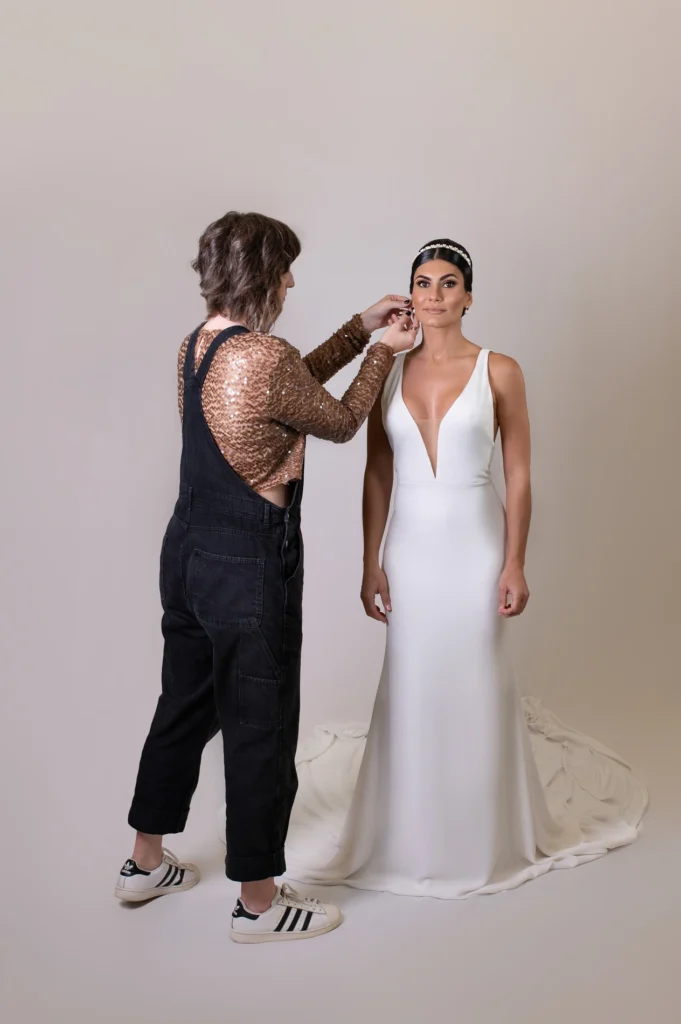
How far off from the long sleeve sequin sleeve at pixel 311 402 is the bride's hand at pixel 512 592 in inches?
27.4

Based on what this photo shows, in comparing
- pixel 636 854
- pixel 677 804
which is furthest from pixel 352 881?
pixel 677 804

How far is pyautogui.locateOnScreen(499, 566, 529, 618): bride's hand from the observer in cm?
336

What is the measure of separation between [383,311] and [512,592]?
0.99m

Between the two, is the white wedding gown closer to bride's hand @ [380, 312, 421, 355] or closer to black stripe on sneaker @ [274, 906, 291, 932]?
bride's hand @ [380, 312, 421, 355]

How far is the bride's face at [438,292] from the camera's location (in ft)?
10.9

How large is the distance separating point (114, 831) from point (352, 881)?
93 centimetres

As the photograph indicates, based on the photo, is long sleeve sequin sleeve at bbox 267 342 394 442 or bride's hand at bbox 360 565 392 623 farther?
bride's hand at bbox 360 565 392 623

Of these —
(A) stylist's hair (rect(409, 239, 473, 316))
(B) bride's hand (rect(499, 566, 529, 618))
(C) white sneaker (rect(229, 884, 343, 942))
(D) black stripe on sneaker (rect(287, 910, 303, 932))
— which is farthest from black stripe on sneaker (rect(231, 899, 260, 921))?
(A) stylist's hair (rect(409, 239, 473, 316))

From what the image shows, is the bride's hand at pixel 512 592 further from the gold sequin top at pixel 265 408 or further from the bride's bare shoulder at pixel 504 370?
the gold sequin top at pixel 265 408

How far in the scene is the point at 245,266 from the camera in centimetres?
296

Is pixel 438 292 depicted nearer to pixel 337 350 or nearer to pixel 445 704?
pixel 337 350

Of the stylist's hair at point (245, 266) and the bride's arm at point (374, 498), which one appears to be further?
the bride's arm at point (374, 498)

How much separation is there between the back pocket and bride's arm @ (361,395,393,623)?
2.10 feet

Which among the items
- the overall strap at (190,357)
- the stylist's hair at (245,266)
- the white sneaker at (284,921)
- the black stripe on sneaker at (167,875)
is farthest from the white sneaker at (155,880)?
the stylist's hair at (245,266)
